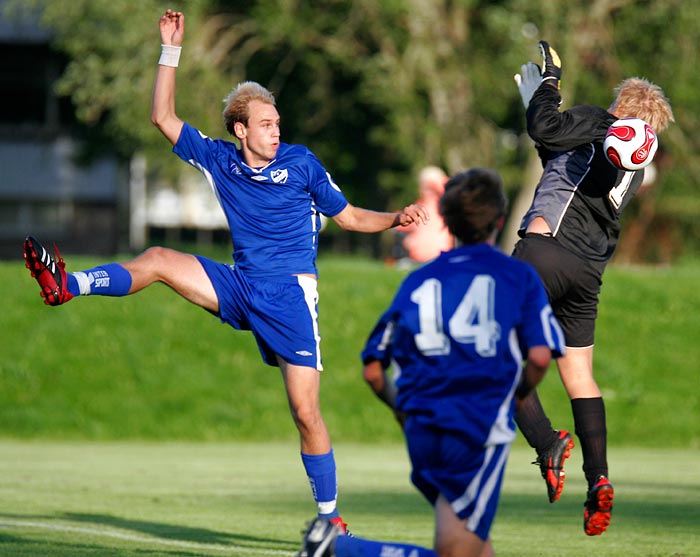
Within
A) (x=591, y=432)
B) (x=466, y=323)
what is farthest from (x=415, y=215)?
(x=466, y=323)

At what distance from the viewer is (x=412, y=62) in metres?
24.4

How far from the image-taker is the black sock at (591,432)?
6836 millimetres

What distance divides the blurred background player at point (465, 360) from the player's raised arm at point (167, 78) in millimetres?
2864

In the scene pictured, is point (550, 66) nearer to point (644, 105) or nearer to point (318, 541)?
point (644, 105)

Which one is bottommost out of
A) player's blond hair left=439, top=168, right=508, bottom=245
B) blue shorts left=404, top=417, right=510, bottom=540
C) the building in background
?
the building in background

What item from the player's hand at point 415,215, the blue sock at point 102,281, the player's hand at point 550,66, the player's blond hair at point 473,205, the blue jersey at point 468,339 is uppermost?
the player's hand at point 550,66

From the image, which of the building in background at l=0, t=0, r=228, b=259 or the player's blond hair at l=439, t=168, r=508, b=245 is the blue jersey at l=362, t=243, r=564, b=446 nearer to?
the player's blond hair at l=439, t=168, r=508, b=245

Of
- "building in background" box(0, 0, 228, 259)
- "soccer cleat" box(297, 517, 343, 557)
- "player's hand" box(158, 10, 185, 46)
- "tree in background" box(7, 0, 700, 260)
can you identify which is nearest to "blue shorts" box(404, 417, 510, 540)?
"soccer cleat" box(297, 517, 343, 557)

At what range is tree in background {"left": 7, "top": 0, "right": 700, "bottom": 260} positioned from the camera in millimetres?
23250

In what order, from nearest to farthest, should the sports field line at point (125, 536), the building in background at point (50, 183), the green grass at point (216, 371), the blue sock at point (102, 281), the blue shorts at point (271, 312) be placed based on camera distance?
1. the blue sock at point (102, 281)
2. the sports field line at point (125, 536)
3. the blue shorts at point (271, 312)
4. the green grass at point (216, 371)
5. the building in background at point (50, 183)

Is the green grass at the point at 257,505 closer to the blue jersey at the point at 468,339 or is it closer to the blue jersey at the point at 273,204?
the blue jersey at the point at 273,204

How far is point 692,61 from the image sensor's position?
2352cm

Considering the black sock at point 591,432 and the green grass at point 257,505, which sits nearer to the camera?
the black sock at point 591,432

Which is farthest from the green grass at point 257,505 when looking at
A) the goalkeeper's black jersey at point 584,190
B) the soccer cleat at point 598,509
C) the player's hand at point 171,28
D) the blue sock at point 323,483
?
the player's hand at point 171,28
